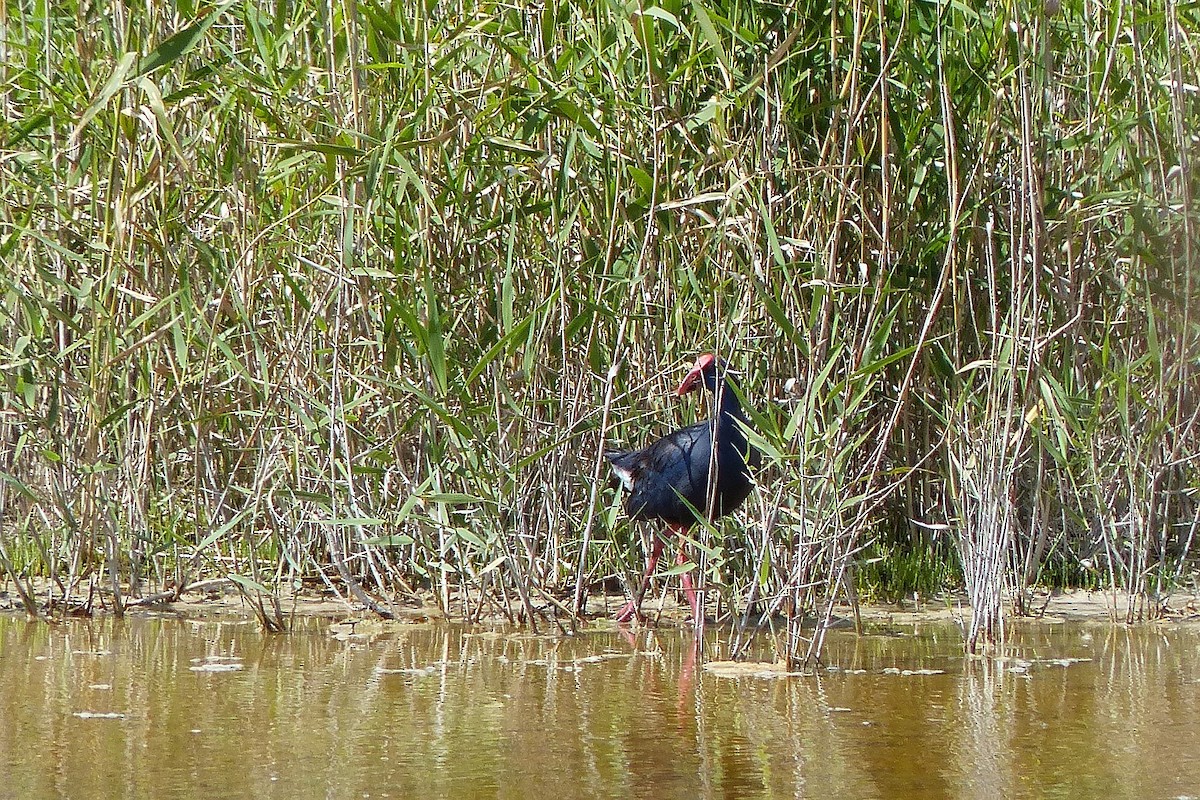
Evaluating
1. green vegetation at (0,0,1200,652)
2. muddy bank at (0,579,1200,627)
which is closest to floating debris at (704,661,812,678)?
green vegetation at (0,0,1200,652)

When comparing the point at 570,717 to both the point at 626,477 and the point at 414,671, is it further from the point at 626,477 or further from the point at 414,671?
the point at 626,477

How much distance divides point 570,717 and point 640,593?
115cm

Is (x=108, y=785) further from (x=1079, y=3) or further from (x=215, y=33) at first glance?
(x=1079, y=3)

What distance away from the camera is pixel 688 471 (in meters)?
4.85

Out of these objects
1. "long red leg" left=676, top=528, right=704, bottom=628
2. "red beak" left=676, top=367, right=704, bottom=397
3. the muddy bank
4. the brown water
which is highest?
"red beak" left=676, top=367, right=704, bottom=397

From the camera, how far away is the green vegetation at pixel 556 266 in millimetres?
4473

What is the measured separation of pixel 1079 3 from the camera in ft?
16.1

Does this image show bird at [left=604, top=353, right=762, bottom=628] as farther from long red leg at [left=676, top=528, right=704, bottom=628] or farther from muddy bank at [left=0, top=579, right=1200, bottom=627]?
muddy bank at [left=0, top=579, right=1200, bottom=627]

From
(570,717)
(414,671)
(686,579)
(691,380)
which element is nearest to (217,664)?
(414,671)

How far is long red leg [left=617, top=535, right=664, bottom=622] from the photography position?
15.6ft

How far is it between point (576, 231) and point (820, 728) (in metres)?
2.02

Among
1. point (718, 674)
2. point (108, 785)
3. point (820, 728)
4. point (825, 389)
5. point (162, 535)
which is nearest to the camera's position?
point (108, 785)

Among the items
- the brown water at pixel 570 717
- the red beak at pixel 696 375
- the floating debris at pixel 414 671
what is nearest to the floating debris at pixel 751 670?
the brown water at pixel 570 717

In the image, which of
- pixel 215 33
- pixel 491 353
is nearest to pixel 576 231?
pixel 491 353
